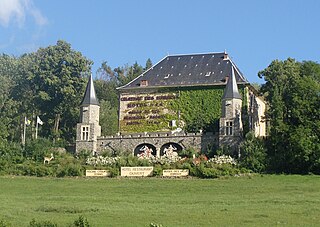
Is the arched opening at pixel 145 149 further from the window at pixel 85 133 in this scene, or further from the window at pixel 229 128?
the window at pixel 229 128

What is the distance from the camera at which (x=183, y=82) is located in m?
56.8

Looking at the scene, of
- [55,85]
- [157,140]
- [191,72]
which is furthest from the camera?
[55,85]

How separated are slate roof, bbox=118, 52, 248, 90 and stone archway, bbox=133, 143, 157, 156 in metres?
7.06

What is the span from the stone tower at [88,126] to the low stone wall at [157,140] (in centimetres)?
68

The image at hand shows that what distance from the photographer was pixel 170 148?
5134cm

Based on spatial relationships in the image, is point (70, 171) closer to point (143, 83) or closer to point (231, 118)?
point (231, 118)

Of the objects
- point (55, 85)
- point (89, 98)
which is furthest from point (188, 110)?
point (55, 85)

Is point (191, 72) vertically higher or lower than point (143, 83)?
higher

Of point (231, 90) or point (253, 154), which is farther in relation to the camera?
point (231, 90)

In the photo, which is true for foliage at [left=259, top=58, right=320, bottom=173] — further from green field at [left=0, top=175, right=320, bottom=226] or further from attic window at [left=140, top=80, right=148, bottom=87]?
attic window at [left=140, top=80, right=148, bottom=87]

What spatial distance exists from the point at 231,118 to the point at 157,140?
643 centimetres

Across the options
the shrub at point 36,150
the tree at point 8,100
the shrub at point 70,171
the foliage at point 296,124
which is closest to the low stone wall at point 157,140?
the shrub at point 36,150

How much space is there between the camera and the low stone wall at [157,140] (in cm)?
5038

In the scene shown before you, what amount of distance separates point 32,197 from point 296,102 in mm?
21406
